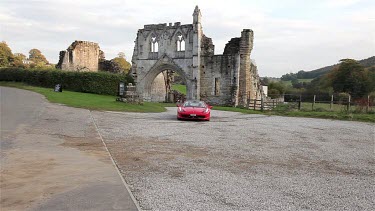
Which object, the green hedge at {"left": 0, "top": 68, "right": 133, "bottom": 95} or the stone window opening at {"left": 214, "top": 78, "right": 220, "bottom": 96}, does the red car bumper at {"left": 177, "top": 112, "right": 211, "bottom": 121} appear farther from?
the green hedge at {"left": 0, "top": 68, "right": 133, "bottom": 95}

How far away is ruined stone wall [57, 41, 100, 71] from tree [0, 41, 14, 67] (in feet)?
105

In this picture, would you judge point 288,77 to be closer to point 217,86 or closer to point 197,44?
point 217,86

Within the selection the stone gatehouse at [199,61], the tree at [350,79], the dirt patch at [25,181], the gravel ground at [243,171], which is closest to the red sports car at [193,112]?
the gravel ground at [243,171]

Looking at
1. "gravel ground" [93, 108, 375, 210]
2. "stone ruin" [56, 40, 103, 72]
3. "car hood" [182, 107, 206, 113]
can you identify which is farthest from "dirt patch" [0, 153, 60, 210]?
"stone ruin" [56, 40, 103, 72]

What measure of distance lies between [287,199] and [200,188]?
57.7 inches

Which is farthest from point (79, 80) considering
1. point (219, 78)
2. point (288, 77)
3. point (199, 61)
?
point (288, 77)

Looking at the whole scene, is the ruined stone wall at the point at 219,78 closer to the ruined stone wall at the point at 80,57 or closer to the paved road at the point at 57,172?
the ruined stone wall at the point at 80,57

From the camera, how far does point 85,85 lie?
37.9 metres

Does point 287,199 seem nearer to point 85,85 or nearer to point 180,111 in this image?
point 180,111

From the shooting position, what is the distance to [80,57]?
46.9m

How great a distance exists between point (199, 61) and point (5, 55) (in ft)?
185

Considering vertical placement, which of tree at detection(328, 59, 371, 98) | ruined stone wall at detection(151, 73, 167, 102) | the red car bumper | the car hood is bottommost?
the red car bumper

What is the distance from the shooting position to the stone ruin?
45.0 m

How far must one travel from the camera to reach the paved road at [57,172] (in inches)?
193
